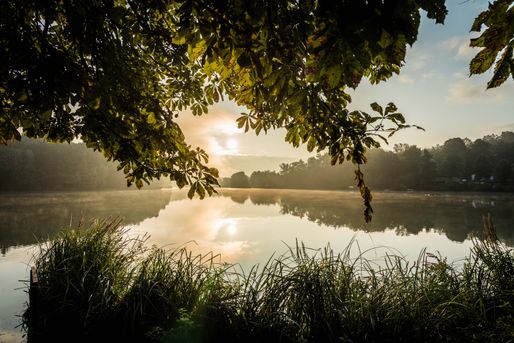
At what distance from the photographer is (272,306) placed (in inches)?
164

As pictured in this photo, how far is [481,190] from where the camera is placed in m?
61.7

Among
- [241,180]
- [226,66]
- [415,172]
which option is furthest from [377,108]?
[241,180]

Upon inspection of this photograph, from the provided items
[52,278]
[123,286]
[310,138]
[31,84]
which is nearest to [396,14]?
[310,138]

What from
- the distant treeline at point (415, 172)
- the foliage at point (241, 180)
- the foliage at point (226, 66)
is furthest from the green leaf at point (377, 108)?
the foliage at point (241, 180)

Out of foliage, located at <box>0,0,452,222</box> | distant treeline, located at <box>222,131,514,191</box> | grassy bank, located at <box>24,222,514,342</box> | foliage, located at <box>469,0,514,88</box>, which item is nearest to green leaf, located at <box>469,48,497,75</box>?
foliage, located at <box>469,0,514,88</box>

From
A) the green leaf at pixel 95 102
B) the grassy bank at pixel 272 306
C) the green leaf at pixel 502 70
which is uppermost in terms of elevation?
the green leaf at pixel 95 102

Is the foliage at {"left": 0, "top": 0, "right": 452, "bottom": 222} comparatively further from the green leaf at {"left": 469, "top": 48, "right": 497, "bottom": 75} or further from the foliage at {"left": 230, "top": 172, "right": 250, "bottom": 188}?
the foliage at {"left": 230, "top": 172, "right": 250, "bottom": 188}

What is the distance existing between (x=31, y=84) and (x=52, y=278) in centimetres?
380

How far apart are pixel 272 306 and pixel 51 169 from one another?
8266 cm

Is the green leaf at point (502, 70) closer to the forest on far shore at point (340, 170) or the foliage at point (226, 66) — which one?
the foliage at point (226, 66)

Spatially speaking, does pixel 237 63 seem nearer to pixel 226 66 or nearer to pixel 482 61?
pixel 226 66

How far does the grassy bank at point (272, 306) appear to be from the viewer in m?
3.66

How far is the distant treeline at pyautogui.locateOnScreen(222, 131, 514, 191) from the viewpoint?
66.1 metres

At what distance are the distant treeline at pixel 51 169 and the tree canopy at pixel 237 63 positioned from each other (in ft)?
240
